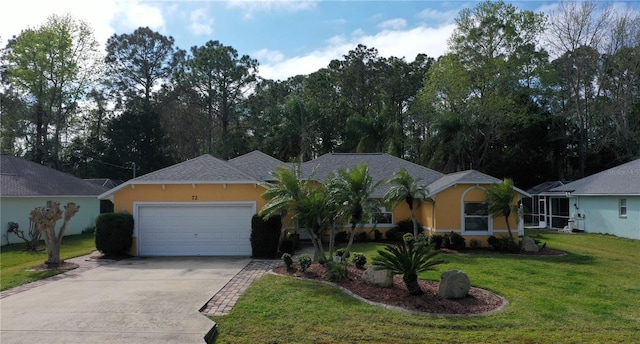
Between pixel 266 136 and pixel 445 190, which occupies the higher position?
pixel 266 136

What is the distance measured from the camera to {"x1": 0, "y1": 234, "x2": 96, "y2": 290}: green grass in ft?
38.1

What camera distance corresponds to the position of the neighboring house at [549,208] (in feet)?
93.9

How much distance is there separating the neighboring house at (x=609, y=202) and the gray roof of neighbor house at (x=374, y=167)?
30.4 ft

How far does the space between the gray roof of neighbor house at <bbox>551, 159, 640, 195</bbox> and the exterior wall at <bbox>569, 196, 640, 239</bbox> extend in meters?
0.40

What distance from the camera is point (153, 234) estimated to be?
16.4 metres

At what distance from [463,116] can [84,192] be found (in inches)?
1091

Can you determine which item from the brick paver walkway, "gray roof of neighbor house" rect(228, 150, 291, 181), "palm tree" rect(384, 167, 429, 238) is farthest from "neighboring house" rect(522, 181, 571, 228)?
the brick paver walkway

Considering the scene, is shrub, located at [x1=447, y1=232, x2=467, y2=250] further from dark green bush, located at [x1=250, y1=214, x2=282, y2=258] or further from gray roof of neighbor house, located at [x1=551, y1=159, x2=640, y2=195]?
gray roof of neighbor house, located at [x1=551, y1=159, x2=640, y2=195]

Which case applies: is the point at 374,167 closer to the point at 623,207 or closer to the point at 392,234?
the point at 392,234

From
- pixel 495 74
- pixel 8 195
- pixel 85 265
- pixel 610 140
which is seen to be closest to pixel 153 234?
pixel 85 265

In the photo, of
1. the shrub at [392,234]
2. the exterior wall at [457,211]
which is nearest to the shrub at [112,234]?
the shrub at [392,234]

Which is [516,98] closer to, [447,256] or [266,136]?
[266,136]

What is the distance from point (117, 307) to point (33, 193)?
1638cm

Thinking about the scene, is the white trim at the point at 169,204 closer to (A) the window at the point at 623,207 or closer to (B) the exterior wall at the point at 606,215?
(B) the exterior wall at the point at 606,215
